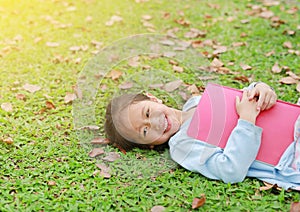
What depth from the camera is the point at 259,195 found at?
8.28ft

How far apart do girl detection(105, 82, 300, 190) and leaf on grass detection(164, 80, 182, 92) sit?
20.8 inches

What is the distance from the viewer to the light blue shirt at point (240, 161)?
8.48 feet

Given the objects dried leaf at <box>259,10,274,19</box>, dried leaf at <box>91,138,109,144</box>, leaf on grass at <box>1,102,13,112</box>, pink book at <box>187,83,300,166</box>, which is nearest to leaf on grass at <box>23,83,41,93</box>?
leaf on grass at <box>1,102,13,112</box>

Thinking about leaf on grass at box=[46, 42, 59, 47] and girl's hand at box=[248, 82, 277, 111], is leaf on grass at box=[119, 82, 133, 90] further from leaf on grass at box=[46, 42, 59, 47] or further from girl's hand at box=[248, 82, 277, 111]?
girl's hand at box=[248, 82, 277, 111]

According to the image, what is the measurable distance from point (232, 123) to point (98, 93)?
1252mm

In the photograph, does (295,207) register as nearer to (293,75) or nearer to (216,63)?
(293,75)

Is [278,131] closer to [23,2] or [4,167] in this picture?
[4,167]

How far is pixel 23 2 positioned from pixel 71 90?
2.29m

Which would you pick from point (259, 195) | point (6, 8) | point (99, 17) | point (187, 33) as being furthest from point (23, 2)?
point (259, 195)

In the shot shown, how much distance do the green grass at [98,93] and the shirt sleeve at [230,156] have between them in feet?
0.18

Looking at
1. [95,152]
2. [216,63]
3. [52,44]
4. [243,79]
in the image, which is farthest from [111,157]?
[52,44]

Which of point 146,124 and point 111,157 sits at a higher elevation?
point 146,124

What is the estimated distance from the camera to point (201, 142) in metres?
2.76

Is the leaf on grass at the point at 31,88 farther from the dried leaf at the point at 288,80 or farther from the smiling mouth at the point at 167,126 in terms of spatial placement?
the dried leaf at the point at 288,80
